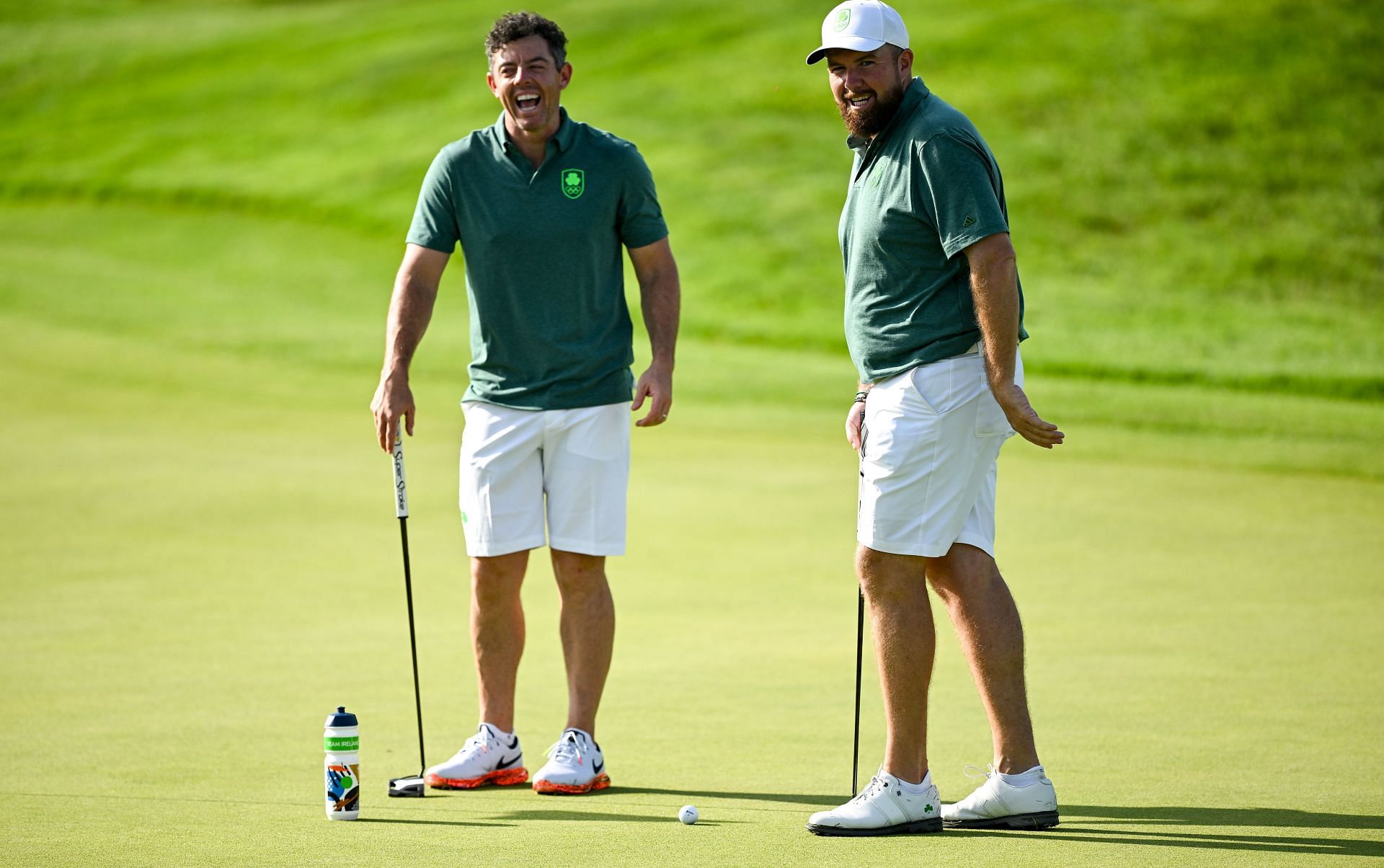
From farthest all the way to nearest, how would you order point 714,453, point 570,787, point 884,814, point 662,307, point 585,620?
point 714,453, point 662,307, point 585,620, point 570,787, point 884,814

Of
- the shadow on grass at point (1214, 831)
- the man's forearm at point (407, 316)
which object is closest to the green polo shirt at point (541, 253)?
the man's forearm at point (407, 316)

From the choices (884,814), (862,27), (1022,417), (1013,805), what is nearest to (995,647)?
(1013,805)

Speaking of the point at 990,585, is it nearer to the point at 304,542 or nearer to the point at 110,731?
the point at 110,731

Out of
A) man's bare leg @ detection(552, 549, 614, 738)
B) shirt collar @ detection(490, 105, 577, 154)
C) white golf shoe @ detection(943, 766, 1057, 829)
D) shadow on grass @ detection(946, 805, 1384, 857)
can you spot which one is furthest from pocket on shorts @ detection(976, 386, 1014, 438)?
shirt collar @ detection(490, 105, 577, 154)

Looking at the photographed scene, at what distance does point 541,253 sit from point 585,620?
3.69 ft

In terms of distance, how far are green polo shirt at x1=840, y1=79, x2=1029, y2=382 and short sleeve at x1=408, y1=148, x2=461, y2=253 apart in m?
1.34

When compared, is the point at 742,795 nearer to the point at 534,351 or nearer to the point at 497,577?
the point at 497,577

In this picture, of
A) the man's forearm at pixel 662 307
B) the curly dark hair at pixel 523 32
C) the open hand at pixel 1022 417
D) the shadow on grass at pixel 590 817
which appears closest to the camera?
the open hand at pixel 1022 417

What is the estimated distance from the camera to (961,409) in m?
4.41

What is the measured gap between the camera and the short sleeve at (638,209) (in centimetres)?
531

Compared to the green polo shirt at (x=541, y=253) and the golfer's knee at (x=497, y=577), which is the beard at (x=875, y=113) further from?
the golfer's knee at (x=497, y=577)

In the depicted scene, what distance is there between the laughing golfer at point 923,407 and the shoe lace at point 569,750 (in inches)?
34.6

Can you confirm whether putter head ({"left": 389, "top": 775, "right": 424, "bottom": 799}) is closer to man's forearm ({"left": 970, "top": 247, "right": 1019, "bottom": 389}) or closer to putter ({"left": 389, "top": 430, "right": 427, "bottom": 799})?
putter ({"left": 389, "top": 430, "right": 427, "bottom": 799})

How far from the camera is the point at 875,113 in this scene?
4461 millimetres
